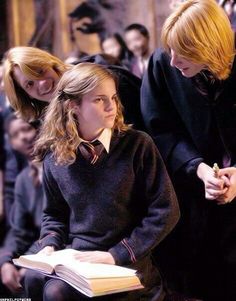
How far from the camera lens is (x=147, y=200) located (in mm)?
1321

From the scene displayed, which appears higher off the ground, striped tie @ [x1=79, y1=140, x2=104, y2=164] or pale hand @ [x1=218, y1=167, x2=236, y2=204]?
striped tie @ [x1=79, y1=140, x2=104, y2=164]

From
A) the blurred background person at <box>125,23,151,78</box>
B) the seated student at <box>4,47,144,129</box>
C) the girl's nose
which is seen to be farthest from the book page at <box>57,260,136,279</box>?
the blurred background person at <box>125,23,151,78</box>

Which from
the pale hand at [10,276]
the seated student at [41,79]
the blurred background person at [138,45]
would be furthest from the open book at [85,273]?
the blurred background person at [138,45]

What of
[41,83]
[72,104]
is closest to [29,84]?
[41,83]

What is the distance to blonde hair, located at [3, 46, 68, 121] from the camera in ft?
5.19

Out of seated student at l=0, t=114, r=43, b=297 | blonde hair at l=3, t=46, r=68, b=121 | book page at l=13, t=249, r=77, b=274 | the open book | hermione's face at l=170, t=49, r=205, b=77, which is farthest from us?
seated student at l=0, t=114, r=43, b=297

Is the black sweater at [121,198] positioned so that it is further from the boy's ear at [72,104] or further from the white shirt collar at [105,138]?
the boy's ear at [72,104]

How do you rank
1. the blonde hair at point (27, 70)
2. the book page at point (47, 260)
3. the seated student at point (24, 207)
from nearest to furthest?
the book page at point (47, 260), the blonde hair at point (27, 70), the seated student at point (24, 207)

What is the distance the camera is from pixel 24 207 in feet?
7.36

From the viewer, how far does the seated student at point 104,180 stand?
4.21 feet

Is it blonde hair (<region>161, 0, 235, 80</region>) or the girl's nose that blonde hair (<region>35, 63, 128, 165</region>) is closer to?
the girl's nose

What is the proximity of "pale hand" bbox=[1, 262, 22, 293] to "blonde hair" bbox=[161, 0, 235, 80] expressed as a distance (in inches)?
50.0

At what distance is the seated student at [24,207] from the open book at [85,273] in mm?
934

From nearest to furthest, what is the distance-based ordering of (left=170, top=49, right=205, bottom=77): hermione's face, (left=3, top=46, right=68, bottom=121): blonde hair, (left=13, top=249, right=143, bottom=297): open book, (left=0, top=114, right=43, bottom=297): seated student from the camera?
(left=13, top=249, right=143, bottom=297): open book, (left=170, top=49, right=205, bottom=77): hermione's face, (left=3, top=46, right=68, bottom=121): blonde hair, (left=0, top=114, right=43, bottom=297): seated student
